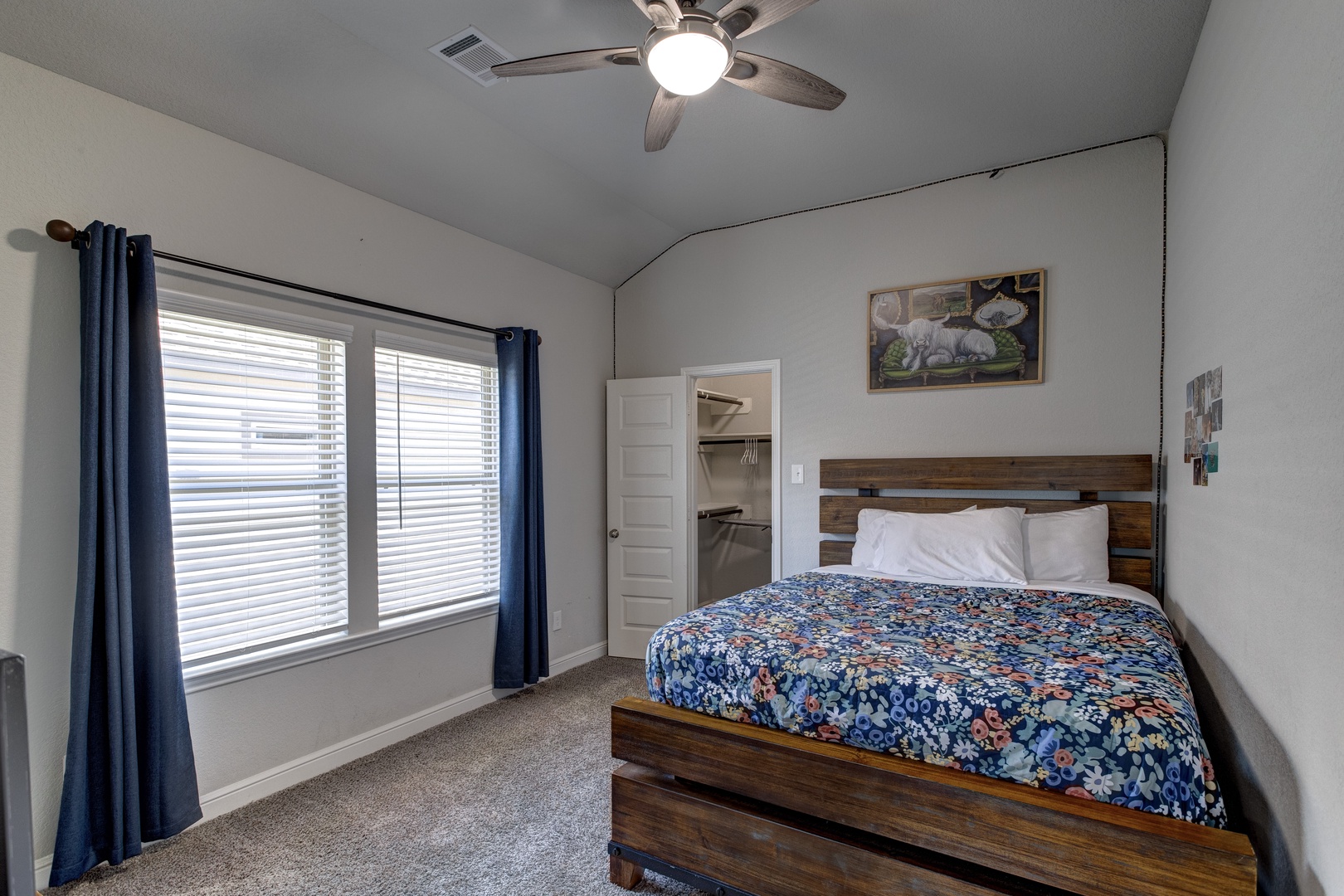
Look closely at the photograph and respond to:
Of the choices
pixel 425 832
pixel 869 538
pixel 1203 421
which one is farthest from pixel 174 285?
pixel 1203 421

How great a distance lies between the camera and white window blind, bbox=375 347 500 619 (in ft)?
10.6

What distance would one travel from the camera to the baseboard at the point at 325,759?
8.18 feet

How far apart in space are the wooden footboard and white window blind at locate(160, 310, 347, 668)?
1.57m

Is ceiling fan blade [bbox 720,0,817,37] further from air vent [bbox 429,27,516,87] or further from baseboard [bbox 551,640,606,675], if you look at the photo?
baseboard [bbox 551,640,606,675]

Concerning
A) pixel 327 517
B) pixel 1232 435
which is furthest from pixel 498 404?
pixel 1232 435

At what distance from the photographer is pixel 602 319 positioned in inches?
184

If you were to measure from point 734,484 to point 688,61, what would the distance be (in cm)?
415

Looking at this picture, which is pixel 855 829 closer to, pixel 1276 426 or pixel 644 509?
pixel 1276 426

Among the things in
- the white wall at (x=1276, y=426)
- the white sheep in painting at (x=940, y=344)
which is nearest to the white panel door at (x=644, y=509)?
the white sheep in painting at (x=940, y=344)

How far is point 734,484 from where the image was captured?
573 centimetres

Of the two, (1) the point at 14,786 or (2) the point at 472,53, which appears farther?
(2) the point at 472,53

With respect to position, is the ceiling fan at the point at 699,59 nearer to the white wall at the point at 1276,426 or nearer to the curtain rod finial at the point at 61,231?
the white wall at the point at 1276,426

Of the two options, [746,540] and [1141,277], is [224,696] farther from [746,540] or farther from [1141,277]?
[1141,277]

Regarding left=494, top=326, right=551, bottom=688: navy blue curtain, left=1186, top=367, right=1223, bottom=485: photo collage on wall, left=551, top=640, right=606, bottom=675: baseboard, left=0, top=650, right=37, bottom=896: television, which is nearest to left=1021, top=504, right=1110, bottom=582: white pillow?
left=1186, top=367, right=1223, bottom=485: photo collage on wall
